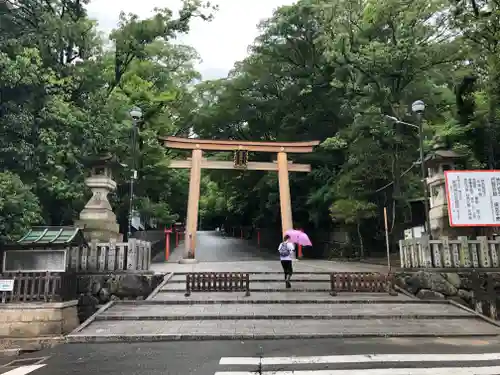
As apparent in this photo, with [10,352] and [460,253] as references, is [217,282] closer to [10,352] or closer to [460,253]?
[10,352]

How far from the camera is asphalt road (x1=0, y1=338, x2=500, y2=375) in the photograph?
571 centimetres

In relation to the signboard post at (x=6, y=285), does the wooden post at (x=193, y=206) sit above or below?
above

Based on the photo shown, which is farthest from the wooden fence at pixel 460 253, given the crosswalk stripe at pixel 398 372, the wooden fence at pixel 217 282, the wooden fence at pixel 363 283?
the crosswalk stripe at pixel 398 372

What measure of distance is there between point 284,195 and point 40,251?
12709mm

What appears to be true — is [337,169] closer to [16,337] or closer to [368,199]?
[368,199]

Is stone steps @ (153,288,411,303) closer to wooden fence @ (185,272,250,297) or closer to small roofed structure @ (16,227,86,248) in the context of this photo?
wooden fence @ (185,272,250,297)

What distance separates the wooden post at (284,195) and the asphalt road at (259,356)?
40.7 feet

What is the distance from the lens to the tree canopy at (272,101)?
12.4m

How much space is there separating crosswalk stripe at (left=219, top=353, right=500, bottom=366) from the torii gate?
13250mm

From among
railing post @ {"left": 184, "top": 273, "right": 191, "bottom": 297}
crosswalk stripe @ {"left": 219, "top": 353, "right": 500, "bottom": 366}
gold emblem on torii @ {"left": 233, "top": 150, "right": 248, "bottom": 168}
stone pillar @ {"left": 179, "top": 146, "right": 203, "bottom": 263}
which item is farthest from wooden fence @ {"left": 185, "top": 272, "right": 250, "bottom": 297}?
gold emblem on torii @ {"left": 233, "top": 150, "right": 248, "bottom": 168}

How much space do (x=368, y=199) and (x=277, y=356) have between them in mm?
14996

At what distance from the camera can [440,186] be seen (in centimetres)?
1304

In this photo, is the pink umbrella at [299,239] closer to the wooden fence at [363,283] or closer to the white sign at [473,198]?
the wooden fence at [363,283]

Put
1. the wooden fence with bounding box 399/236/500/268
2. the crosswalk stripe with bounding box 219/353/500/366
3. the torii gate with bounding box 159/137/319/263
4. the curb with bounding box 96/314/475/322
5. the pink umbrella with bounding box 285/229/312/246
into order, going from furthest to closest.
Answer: the torii gate with bounding box 159/137/319/263 → the pink umbrella with bounding box 285/229/312/246 → the wooden fence with bounding box 399/236/500/268 → the curb with bounding box 96/314/475/322 → the crosswalk stripe with bounding box 219/353/500/366
